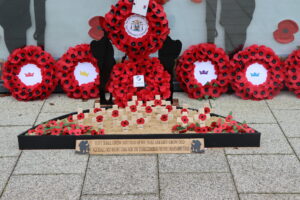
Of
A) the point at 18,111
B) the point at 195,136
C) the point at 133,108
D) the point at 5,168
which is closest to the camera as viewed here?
the point at 5,168

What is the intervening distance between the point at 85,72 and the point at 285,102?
279cm

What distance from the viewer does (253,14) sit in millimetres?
6277

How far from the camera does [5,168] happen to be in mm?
4688

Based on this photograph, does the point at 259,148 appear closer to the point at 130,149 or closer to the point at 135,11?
the point at 130,149

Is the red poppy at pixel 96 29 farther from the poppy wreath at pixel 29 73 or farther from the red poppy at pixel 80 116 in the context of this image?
the red poppy at pixel 80 116

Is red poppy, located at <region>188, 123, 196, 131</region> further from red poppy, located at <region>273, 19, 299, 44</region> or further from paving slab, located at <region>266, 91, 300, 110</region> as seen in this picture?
red poppy, located at <region>273, 19, 299, 44</region>

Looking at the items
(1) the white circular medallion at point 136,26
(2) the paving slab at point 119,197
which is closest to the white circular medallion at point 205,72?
(1) the white circular medallion at point 136,26

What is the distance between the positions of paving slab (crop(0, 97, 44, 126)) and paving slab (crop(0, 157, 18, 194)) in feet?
2.79

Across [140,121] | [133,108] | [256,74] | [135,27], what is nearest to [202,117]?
[140,121]

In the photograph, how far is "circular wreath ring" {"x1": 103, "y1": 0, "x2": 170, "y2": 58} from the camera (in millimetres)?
5375

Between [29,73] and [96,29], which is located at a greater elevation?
[96,29]

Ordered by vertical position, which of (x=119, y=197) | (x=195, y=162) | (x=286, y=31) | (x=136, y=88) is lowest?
(x=119, y=197)

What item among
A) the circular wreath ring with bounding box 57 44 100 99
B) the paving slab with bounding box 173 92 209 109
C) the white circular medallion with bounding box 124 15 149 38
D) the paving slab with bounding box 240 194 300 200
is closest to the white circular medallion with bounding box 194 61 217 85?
the paving slab with bounding box 173 92 209 109

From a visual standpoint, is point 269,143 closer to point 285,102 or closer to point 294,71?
point 285,102
